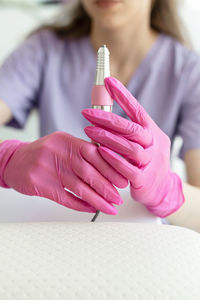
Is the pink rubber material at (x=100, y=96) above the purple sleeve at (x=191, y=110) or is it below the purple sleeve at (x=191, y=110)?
above

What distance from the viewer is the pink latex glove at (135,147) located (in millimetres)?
519

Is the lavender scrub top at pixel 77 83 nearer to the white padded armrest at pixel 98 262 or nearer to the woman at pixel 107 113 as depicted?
the woman at pixel 107 113

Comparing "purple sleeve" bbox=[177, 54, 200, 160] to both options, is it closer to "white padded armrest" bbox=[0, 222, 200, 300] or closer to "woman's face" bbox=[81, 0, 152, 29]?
"woman's face" bbox=[81, 0, 152, 29]

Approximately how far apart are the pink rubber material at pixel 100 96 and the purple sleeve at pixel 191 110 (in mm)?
407

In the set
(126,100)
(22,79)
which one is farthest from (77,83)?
(126,100)

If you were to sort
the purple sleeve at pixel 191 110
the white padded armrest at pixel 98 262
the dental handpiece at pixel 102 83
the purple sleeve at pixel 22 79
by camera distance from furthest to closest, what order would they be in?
the purple sleeve at pixel 22 79, the purple sleeve at pixel 191 110, the dental handpiece at pixel 102 83, the white padded armrest at pixel 98 262

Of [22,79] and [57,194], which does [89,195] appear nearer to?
[57,194]

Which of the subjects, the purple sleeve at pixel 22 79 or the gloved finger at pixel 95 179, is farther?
the purple sleeve at pixel 22 79

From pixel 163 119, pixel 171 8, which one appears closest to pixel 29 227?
pixel 163 119

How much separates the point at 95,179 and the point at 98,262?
16 cm

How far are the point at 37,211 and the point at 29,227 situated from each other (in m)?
0.11

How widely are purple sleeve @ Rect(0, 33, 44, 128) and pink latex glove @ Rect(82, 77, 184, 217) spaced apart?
53 cm

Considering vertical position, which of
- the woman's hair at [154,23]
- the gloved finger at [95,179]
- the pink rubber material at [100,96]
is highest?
the woman's hair at [154,23]

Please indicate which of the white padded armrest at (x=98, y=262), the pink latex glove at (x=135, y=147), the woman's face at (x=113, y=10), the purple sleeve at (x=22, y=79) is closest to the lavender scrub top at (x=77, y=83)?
the purple sleeve at (x=22, y=79)
